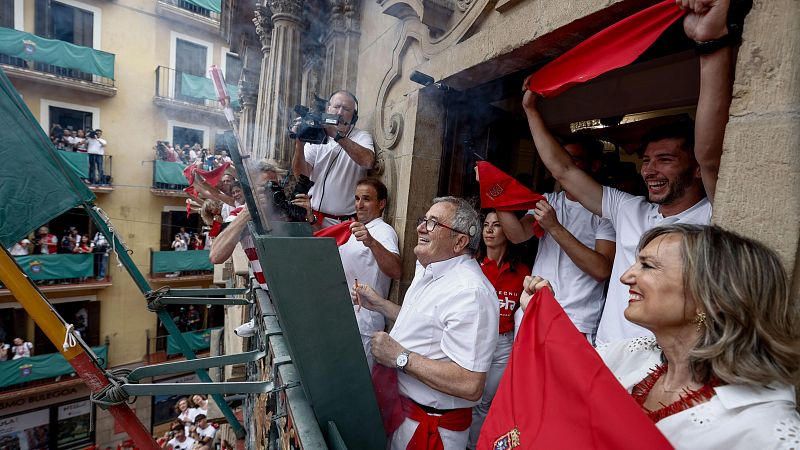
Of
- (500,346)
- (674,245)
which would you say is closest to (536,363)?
(674,245)

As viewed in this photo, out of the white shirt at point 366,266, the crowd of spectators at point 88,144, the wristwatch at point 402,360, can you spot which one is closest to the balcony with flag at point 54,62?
the crowd of spectators at point 88,144

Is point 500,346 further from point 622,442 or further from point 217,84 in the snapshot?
point 217,84

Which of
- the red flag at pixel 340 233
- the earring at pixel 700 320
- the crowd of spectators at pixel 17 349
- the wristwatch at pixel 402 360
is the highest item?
the earring at pixel 700 320

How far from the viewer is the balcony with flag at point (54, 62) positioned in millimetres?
11891

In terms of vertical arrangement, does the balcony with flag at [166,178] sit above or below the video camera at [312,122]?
below

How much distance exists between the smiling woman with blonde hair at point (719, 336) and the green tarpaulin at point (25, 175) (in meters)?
3.42

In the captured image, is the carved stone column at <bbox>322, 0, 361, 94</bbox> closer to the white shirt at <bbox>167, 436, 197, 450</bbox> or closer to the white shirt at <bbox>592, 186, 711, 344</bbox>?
the white shirt at <bbox>592, 186, 711, 344</bbox>

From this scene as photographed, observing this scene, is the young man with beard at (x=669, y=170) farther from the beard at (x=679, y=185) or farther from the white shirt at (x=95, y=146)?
the white shirt at (x=95, y=146)

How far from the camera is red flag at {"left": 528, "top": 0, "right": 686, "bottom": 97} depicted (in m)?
1.56

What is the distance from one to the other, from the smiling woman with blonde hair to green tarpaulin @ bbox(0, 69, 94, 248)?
3.42 m

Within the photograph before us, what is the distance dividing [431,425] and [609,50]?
2.02m

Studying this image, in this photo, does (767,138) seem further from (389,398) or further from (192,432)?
(192,432)

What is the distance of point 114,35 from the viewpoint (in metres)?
14.2

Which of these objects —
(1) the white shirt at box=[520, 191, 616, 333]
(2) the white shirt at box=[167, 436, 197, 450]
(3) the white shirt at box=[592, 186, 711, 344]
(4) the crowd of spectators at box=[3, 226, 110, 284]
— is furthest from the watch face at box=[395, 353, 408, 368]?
(4) the crowd of spectators at box=[3, 226, 110, 284]
